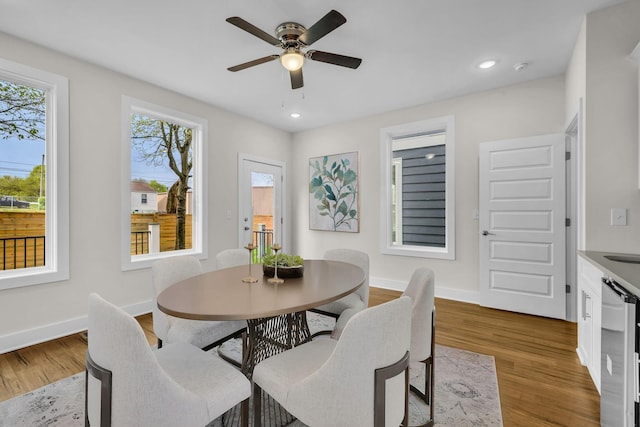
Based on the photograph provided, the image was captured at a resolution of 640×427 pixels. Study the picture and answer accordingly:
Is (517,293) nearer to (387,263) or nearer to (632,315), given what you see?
(387,263)

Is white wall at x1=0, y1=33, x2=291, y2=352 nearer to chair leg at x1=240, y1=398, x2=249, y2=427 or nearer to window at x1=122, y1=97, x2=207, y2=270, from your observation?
window at x1=122, y1=97, x2=207, y2=270

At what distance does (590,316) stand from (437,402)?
1.24 m

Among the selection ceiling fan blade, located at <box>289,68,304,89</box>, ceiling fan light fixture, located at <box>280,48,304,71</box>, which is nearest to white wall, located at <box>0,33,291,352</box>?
ceiling fan blade, located at <box>289,68,304,89</box>

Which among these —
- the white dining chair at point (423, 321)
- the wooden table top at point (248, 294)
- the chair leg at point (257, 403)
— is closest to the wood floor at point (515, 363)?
the white dining chair at point (423, 321)

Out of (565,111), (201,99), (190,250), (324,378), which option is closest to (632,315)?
(324,378)

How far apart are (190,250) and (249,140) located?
6.23 ft

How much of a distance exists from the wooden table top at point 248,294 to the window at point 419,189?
248 centimetres

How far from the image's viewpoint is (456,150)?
3998 mm

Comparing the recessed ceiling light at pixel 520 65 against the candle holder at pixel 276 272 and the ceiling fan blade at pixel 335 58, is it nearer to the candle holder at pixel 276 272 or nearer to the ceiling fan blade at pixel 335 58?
the ceiling fan blade at pixel 335 58

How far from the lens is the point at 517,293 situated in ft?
11.6

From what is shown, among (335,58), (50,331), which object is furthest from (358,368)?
(50,331)

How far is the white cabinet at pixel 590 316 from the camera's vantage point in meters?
1.93

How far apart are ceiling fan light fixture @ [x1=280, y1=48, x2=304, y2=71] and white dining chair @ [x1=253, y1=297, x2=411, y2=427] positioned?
195 cm

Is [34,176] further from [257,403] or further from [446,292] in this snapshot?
[446,292]
